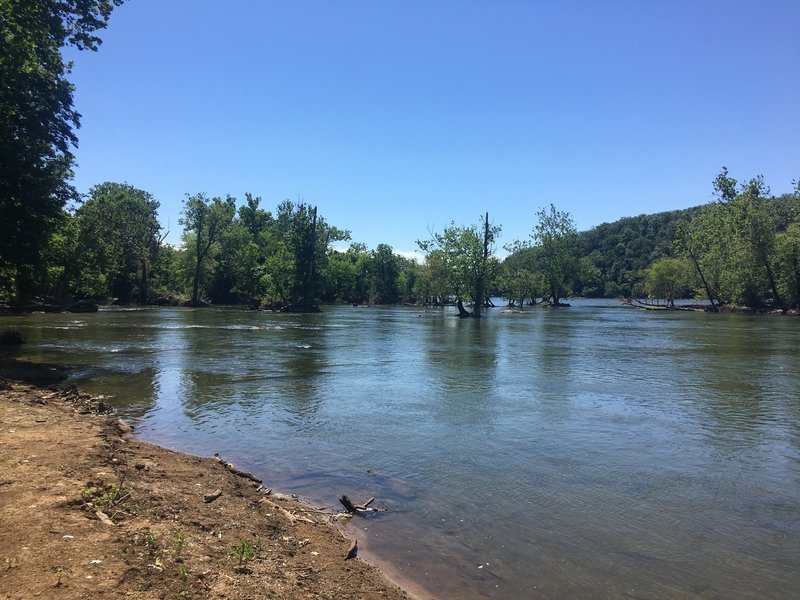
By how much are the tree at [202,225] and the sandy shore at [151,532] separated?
8256 centimetres

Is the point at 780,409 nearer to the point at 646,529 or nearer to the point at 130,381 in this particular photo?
the point at 646,529

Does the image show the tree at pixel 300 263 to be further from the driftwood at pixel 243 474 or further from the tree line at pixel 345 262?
the driftwood at pixel 243 474

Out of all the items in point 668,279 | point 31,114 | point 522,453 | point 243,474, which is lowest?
point 522,453

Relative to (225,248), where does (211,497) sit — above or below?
below

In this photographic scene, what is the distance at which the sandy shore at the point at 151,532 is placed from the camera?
4203 millimetres

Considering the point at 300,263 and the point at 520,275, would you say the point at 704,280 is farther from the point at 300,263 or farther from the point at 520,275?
the point at 300,263

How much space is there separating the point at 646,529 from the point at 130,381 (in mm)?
16585

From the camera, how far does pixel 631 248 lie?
185 meters

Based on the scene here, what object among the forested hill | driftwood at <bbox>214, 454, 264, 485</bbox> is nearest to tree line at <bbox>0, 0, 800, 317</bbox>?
driftwood at <bbox>214, 454, 264, 485</bbox>

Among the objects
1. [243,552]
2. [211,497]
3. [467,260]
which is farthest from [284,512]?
[467,260]

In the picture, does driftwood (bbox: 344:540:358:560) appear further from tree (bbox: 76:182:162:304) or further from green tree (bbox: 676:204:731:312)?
green tree (bbox: 676:204:731:312)

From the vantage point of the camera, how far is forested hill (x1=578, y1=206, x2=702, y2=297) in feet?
576

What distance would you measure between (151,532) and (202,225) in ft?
296

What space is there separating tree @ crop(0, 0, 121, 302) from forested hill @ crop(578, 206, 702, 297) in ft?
556
